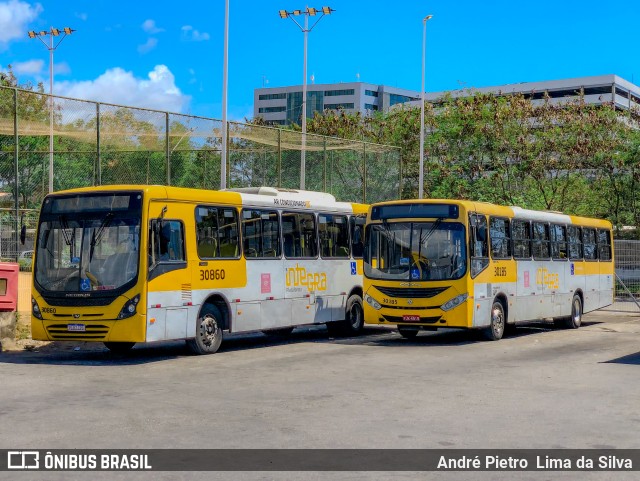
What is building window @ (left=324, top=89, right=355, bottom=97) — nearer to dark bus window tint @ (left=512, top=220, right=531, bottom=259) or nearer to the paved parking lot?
dark bus window tint @ (left=512, top=220, right=531, bottom=259)

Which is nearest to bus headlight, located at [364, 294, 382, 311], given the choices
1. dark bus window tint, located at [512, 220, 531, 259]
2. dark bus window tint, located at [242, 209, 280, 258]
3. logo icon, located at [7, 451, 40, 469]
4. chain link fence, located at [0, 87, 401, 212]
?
dark bus window tint, located at [242, 209, 280, 258]

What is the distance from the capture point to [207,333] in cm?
1920

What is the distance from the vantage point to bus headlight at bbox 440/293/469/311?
21594mm

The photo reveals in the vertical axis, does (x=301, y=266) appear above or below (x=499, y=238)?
below

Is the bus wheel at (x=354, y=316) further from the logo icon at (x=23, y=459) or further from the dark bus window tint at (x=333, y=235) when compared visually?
the logo icon at (x=23, y=459)

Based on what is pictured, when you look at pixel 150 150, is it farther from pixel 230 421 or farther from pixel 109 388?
pixel 230 421

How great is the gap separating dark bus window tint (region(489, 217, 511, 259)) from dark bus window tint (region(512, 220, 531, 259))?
400mm

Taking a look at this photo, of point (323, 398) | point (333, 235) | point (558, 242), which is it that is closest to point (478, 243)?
point (333, 235)

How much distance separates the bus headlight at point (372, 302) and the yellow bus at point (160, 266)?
1676 millimetres

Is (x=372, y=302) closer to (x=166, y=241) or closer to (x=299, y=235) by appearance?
(x=299, y=235)

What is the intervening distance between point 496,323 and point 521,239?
8.92 feet

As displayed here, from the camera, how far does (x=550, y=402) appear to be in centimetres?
1248

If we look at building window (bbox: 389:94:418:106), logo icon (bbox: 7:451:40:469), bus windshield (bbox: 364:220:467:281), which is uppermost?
building window (bbox: 389:94:418:106)
